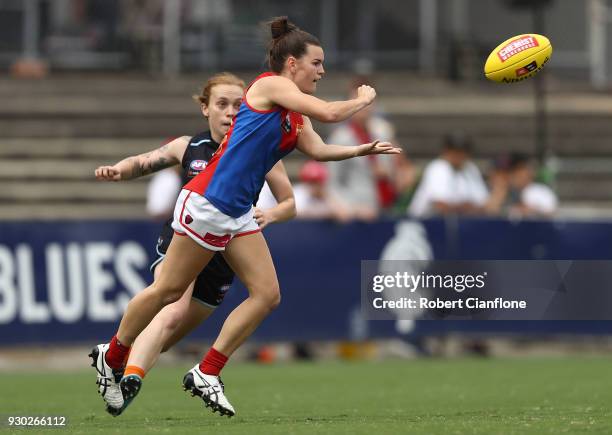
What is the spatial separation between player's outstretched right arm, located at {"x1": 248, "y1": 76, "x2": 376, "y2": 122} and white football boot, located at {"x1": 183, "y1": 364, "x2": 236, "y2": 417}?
1595 millimetres

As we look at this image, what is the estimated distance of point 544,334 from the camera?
1558cm

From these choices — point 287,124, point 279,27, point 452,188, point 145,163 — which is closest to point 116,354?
point 145,163

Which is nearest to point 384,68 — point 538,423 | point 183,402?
point 183,402

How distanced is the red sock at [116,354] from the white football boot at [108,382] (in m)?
0.03

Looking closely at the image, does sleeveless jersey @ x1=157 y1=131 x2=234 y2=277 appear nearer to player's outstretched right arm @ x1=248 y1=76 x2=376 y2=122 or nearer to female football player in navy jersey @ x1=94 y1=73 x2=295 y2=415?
female football player in navy jersey @ x1=94 y1=73 x2=295 y2=415

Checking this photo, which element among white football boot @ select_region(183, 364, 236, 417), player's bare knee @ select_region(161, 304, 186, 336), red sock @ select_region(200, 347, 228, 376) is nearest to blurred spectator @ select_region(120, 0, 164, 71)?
player's bare knee @ select_region(161, 304, 186, 336)

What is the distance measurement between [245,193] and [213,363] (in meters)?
1.02

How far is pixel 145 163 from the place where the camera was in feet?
29.9

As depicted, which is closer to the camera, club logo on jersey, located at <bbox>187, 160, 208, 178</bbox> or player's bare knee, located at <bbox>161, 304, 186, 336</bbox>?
player's bare knee, located at <bbox>161, 304, 186, 336</bbox>

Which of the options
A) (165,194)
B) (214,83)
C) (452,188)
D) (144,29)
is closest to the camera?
(214,83)

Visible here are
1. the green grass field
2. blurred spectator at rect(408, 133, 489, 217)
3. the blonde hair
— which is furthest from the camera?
blurred spectator at rect(408, 133, 489, 217)

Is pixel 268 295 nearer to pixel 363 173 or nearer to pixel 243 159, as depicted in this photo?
pixel 243 159

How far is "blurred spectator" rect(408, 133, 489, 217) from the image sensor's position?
1592 cm

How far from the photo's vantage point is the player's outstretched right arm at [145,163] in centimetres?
891
